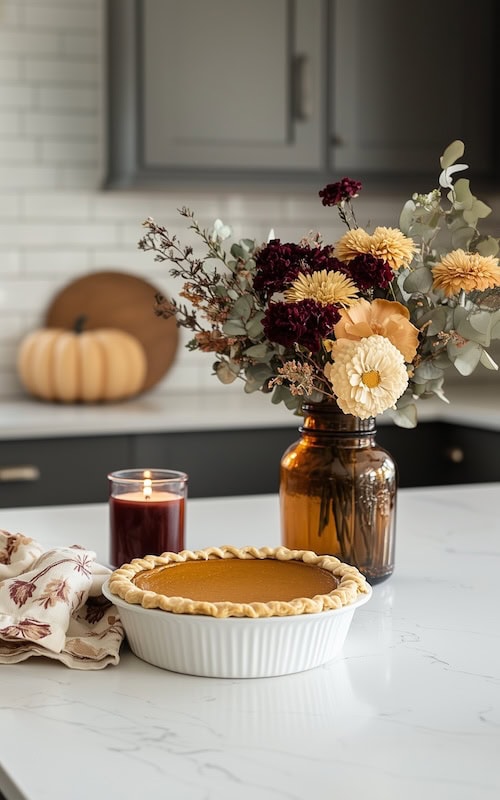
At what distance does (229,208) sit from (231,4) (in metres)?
0.69

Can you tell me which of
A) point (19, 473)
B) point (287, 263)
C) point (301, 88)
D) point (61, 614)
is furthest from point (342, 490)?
point (301, 88)

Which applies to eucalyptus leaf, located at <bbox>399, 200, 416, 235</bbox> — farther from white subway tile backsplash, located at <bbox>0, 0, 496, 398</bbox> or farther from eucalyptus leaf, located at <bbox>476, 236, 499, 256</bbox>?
white subway tile backsplash, located at <bbox>0, 0, 496, 398</bbox>

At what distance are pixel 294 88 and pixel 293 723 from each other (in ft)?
9.08

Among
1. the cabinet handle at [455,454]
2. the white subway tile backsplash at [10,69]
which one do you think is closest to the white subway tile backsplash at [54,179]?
the white subway tile backsplash at [10,69]

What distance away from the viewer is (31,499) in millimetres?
3041

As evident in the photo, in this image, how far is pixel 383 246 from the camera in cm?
130

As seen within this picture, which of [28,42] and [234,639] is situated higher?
[28,42]

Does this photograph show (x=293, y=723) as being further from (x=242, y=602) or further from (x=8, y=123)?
(x=8, y=123)

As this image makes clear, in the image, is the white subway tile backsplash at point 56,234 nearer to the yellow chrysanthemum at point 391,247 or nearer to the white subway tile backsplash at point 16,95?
the white subway tile backsplash at point 16,95

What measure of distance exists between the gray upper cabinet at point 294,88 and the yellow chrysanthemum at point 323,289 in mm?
2184

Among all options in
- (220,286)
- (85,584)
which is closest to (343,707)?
(85,584)

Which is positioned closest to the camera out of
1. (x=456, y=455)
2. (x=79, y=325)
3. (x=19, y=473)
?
(x=19, y=473)

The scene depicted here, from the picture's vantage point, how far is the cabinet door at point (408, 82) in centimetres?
350

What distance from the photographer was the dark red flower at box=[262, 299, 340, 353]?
1.22 m
